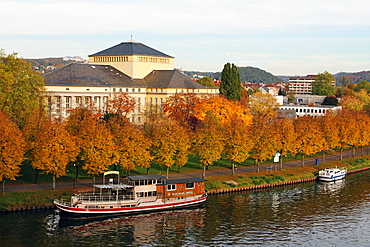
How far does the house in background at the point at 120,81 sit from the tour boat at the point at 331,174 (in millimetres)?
47338

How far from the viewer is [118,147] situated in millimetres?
80938

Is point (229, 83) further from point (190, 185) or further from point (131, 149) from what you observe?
point (190, 185)

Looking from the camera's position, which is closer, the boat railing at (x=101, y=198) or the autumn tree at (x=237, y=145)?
the boat railing at (x=101, y=198)

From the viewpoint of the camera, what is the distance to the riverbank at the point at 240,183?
69250 mm

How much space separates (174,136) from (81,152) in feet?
53.0

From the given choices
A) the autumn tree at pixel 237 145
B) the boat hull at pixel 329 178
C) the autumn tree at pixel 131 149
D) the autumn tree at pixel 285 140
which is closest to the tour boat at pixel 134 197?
the autumn tree at pixel 131 149

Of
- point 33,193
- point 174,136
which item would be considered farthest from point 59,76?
point 33,193

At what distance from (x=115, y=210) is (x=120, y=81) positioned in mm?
77399

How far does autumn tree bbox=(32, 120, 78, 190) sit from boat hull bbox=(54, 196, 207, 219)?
7468mm

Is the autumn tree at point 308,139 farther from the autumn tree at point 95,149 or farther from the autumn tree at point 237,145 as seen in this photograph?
the autumn tree at point 95,149

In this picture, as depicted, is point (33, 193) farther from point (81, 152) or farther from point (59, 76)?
point (59, 76)

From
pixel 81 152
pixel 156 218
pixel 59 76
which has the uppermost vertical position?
pixel 59 76

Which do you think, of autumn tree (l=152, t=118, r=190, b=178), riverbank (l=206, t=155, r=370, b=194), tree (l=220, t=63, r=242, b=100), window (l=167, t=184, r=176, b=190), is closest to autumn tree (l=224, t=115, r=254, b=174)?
riverbank (l=206, t=155, r=370, b=194)

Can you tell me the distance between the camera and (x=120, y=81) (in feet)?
471
